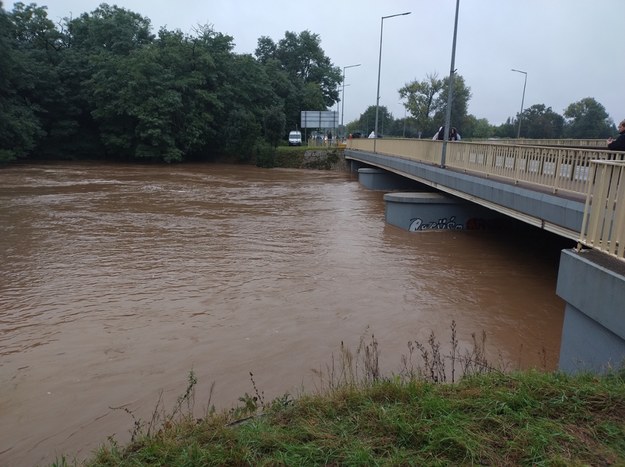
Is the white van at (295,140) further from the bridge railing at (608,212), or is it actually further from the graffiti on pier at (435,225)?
the bridge railing at (608,212)

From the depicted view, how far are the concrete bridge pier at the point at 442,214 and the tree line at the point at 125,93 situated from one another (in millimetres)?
31398

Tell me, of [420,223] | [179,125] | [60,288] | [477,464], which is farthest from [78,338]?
[179,125]

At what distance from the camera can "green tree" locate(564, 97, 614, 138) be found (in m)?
62.2

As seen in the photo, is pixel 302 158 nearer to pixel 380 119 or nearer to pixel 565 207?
pixel 565 207

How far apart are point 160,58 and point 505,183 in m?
41.8

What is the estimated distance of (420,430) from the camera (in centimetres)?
321

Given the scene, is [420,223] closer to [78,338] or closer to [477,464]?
[78,338]

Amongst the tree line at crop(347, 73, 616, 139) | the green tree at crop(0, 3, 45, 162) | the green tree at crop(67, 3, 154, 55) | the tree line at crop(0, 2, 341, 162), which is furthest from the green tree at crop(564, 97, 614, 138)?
the green tree at crop(0, 3, 45, 162)

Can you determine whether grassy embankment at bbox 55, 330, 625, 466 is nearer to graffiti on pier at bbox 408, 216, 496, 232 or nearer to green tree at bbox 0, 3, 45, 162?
graffiti on pier at bbox 408, 216, 496, 232

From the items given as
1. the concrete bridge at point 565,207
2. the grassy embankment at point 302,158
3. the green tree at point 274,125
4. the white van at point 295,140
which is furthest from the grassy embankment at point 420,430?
the white van at point 295,140

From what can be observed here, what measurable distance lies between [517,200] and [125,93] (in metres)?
41.0

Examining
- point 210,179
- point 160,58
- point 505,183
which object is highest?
point 160,58

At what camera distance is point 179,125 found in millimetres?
46281

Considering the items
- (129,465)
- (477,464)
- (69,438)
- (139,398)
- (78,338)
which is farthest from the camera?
(78,338)
